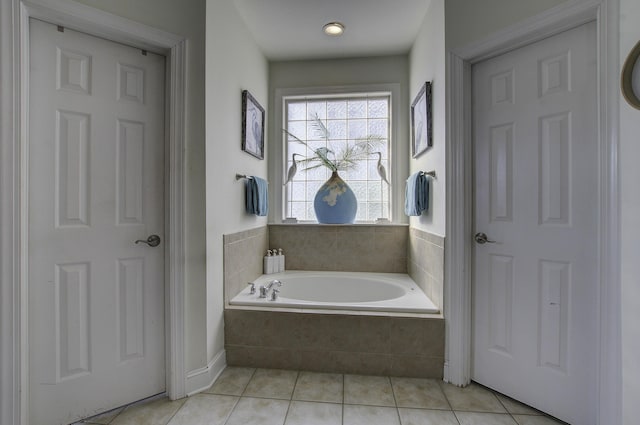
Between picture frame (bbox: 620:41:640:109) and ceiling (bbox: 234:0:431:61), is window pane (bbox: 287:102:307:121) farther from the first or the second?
picture frame (bbox: 620:41:640:109)

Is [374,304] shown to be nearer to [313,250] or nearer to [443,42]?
[313,250]

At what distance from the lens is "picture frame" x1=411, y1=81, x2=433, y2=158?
6.51 ft

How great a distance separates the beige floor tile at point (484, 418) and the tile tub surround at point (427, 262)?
529 millimetres

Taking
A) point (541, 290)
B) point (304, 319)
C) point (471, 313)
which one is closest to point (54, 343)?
point (304, 319)

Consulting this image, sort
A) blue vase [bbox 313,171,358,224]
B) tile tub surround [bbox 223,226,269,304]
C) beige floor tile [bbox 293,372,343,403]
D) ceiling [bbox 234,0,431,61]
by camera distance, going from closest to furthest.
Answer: beige floor tile [bbox 293,372,343,403] < tile tub surround [bbox 223,226,269,304] < ceiling [bbox 234,0,431,61] < blue vase [bbox 313,171,358,224]

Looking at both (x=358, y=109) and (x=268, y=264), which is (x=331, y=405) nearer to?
(x=268, y=264)

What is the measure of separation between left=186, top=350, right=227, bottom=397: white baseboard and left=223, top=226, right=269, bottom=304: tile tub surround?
0.36m

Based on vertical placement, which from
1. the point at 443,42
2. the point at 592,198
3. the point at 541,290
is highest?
the point at 443,42

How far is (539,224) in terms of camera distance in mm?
1433

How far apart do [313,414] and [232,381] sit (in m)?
0.56

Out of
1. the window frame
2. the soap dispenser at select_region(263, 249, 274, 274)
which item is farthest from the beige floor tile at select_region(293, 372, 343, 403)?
the window frame

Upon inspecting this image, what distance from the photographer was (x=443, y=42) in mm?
1722

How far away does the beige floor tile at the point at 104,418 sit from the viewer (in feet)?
4.49

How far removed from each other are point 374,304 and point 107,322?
1470 mm
